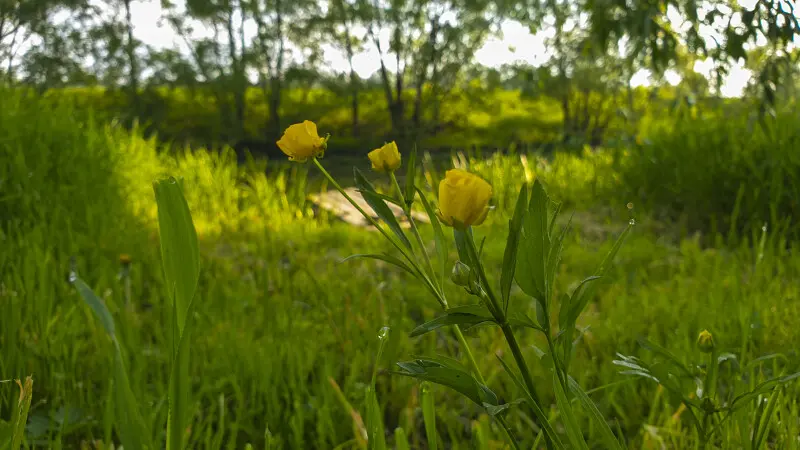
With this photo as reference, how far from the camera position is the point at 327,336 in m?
1.48

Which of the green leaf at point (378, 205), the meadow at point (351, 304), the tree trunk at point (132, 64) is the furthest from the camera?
the tree trunk at point (132, 64)

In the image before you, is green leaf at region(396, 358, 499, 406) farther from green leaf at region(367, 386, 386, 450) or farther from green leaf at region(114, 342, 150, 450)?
green leaf at region(114, 342, 150, 450)

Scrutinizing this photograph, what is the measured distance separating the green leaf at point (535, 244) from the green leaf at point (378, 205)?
0.38 feet

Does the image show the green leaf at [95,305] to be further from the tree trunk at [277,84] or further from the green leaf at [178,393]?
the tree trunk at [277,84]

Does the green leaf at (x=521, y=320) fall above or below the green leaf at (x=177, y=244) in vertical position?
below

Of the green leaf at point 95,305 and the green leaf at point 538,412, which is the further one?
the green leaf at point 95,305

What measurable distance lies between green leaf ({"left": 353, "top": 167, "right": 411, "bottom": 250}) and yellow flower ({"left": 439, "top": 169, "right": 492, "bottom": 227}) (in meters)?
0.10

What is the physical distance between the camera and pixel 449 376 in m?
0.51

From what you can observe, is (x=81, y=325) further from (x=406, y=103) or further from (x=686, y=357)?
(x=406, y=103)

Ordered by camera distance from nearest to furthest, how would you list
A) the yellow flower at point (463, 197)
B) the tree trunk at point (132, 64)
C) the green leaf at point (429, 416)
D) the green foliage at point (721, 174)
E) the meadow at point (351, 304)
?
the yellow flower at point (463, 197) → the green leaf at point (429, 416) → the meadow at point (351, 304) → the green foliage at point (721, 174) → the tree trunk at point (132, 64)

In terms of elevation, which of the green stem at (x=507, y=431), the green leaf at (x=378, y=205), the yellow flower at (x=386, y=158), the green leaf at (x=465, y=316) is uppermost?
the yellow flower at (x=386, y=158)

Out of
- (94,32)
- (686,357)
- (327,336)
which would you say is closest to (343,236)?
(327,336)

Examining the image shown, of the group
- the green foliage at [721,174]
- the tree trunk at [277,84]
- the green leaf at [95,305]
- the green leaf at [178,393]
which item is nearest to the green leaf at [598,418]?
the green leaf at [178,393]

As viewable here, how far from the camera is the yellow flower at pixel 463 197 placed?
1.43 feet
